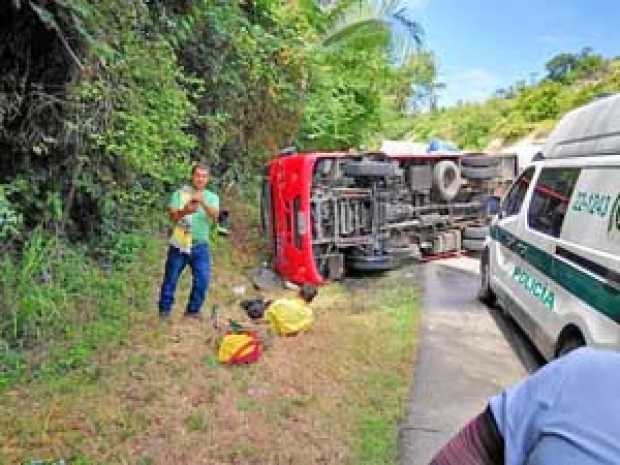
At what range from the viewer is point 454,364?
20.2ft

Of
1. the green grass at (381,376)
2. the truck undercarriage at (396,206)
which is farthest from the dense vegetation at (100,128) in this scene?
the green grass at (381,376)

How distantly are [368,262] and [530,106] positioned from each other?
22847 mm

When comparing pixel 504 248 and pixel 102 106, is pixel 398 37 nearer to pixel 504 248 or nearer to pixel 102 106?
pixel 504 248

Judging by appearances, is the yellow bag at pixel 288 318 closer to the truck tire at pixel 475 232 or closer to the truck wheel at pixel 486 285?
the truck wheel at pixel 486 285

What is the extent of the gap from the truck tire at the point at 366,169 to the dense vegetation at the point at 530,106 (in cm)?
1641

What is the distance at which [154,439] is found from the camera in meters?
4.21

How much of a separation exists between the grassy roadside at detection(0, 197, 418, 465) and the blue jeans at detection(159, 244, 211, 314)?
0.23 m

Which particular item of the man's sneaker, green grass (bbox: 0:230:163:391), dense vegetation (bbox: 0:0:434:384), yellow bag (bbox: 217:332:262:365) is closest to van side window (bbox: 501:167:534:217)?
yellow bag (bbox: 217:332:262:365)

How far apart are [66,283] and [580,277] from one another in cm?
482

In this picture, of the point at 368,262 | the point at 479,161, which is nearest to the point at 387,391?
the point at 368,262

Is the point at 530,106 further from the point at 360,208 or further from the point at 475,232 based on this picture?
the point at 360,208

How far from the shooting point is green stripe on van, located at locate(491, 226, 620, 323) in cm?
414

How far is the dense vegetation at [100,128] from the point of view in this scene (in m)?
5.66

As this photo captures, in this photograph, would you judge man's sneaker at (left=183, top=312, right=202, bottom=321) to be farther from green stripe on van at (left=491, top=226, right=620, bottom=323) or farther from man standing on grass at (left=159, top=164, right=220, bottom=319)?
green stripe on van at (left=491, top=226, right=620, bottom=323)
